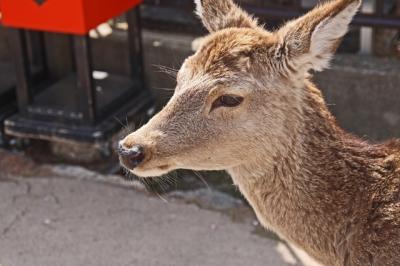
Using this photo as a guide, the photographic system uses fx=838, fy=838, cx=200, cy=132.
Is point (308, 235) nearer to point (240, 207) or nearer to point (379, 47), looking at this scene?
point (240, 207)

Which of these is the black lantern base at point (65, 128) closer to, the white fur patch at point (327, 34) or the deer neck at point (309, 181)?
the deer neck at point (309, 181)

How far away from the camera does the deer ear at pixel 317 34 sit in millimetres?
3701

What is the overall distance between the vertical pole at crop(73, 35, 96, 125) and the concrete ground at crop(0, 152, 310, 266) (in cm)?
50

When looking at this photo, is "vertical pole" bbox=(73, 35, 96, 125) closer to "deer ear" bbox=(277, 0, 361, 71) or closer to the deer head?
the deer head

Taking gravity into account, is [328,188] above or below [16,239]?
above

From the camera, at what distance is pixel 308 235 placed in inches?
160

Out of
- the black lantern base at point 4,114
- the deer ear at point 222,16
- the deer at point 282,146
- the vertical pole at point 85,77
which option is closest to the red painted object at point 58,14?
the vertical pole at point 85,77

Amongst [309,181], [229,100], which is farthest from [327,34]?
[309,181]

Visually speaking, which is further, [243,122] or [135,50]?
[135,50]

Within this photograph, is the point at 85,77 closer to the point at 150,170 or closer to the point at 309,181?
the point at 150,170

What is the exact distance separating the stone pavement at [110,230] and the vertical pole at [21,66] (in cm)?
61

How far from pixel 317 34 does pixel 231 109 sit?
1.74 feet

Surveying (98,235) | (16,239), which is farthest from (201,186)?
(16,239)

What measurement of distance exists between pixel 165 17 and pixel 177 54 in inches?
22.6
